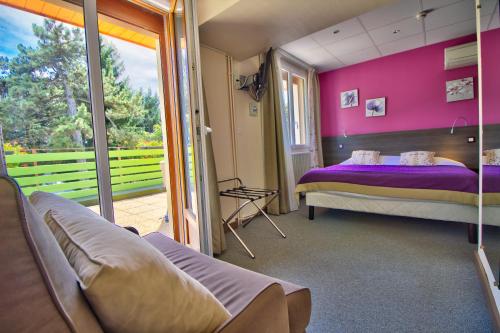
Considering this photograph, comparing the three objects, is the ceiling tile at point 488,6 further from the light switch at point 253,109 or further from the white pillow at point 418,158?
the light switch at point 253,109

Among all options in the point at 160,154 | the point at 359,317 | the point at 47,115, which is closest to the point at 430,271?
the point at 359,317

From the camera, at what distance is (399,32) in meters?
3.29

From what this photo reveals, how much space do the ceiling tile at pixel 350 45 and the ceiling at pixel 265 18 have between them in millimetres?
1242

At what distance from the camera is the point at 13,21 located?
5.26 ft

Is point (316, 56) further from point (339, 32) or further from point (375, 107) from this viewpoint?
point (375, 107)

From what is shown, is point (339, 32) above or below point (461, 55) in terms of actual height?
above

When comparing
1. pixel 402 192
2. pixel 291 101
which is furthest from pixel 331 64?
pixel 402 192

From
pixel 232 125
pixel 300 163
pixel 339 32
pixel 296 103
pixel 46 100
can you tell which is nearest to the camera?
pixel 46 100

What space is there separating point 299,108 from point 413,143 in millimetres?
2040

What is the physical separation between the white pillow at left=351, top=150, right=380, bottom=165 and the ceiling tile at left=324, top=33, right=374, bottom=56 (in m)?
1.72

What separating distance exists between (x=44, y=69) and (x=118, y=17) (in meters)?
0.82

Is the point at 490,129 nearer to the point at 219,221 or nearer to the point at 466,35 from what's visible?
the point at 466,35

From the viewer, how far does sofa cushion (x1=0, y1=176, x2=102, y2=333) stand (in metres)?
0.34

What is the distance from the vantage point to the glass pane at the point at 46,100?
5.20 ft
